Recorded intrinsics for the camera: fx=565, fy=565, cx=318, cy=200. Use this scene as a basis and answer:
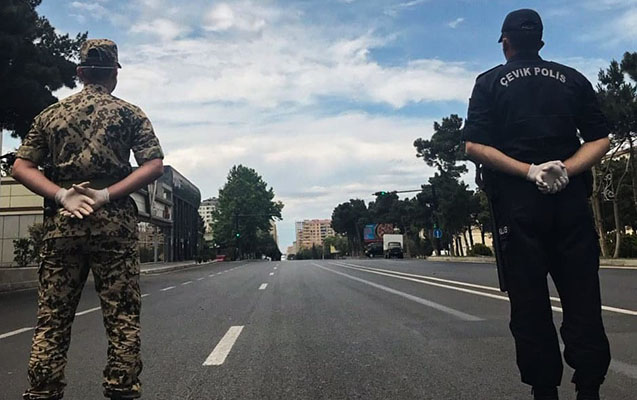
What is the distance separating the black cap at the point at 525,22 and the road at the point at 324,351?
2.43m

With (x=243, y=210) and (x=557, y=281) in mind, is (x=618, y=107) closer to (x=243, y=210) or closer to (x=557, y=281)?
(x=557, y=281)

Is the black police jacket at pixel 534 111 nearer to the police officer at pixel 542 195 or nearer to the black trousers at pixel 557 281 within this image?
the police officer at pixel 542 195

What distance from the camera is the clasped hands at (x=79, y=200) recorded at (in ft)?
8.81

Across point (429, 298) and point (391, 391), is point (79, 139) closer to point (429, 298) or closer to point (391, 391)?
point (391, 391)

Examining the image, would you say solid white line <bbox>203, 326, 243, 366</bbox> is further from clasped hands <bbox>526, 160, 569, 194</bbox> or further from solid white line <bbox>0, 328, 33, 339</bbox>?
clasped hands <bbox>526, 160, 569, 194</bbox>

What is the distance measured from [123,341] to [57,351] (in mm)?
309

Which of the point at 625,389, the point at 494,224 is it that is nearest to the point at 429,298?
the point at 625,389

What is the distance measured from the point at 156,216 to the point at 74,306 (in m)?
52.3

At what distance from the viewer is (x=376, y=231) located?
104m

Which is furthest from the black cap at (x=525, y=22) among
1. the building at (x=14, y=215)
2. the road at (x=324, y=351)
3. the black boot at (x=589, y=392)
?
the building at (x=14, y=215)

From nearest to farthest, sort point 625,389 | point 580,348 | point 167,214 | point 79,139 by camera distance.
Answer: point 580,348, point 79,139, point 625,389, point 167,214

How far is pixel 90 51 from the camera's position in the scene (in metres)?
3.03

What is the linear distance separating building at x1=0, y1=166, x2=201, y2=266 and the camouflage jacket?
9.02 meters

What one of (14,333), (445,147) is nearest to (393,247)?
(445,147)
